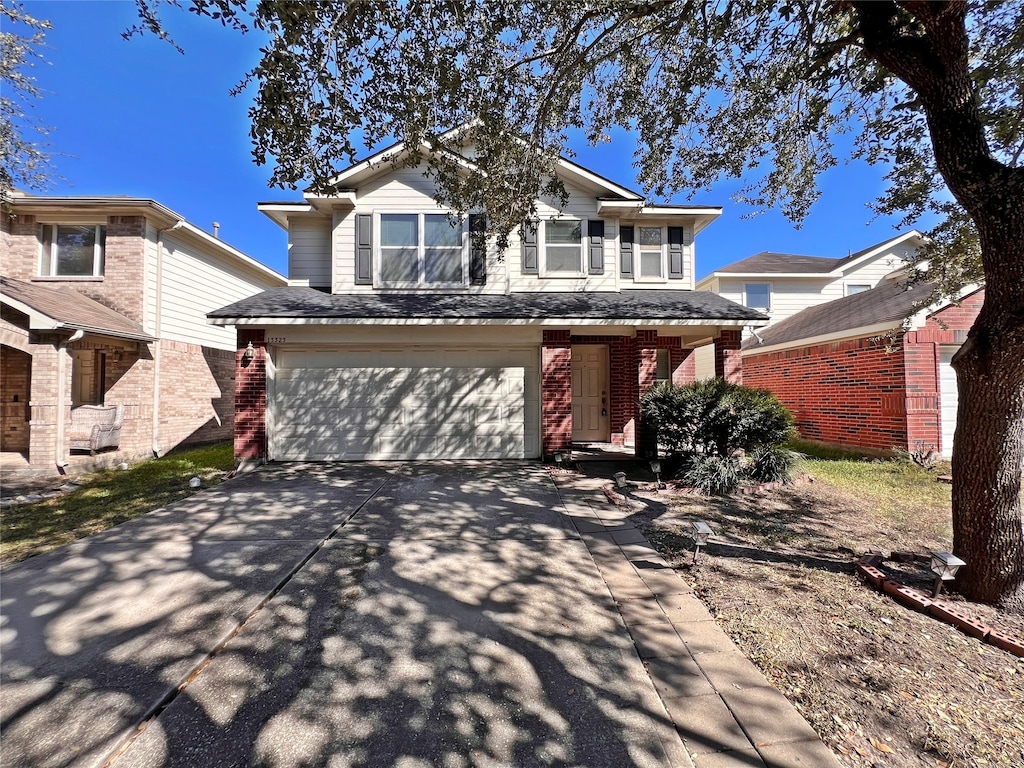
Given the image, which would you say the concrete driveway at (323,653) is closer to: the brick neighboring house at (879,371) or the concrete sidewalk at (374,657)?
the concrete sidewalk at (374,657)

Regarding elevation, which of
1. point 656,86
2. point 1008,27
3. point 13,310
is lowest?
point 13,310

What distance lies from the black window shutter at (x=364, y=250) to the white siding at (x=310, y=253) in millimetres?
1118

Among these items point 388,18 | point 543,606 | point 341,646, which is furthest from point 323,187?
point 543,606

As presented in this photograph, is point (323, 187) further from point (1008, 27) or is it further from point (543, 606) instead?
point (1008, 27)

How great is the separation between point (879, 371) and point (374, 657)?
1120cm

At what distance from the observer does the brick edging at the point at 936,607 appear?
2.68 meters

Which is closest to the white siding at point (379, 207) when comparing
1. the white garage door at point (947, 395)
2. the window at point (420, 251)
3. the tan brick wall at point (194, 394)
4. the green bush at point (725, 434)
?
the window at point (420, 251)

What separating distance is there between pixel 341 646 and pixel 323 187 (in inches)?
190

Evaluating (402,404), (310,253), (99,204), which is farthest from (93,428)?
(402,404)

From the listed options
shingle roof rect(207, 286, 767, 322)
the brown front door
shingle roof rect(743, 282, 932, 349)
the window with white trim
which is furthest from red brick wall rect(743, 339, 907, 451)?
the brown front door

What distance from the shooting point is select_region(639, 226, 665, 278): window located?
1036 cm

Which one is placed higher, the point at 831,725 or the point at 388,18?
the point at 388,18

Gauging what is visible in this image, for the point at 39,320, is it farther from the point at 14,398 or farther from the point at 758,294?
the point at 758,294

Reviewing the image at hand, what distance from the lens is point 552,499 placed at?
19.5 feet
